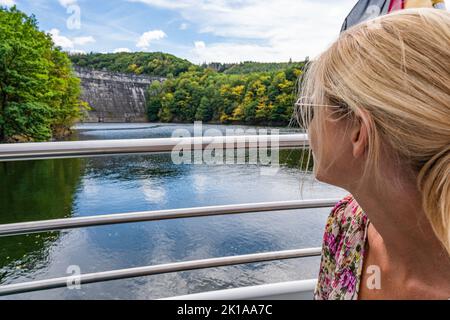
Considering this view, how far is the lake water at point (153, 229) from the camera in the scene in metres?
10.6

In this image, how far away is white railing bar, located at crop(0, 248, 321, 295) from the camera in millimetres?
1026

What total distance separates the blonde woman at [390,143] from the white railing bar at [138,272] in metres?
0.56

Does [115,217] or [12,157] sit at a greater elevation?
[12,157]

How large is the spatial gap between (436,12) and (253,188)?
16.5 meters

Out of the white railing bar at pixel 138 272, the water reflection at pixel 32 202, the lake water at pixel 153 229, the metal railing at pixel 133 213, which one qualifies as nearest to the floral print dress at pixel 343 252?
the metal railing at pixel 133 213

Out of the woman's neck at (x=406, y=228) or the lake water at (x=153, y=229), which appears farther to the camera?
the lake water at (x=153, y=229)

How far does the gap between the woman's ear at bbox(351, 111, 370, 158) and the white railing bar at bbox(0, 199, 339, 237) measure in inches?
23.5

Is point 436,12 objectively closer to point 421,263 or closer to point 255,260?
point 421,263

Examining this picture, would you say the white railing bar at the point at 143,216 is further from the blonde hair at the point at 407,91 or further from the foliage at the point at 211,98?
the foliage at the point at 211,98

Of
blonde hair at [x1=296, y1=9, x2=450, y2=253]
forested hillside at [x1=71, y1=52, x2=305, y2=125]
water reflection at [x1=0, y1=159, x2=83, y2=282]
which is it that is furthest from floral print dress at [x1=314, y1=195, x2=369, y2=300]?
water reflection at [x1=0, y1=159, x2=83, y2=282]

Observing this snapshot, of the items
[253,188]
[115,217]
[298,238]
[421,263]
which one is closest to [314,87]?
[421,263]

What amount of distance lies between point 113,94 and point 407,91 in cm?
2814

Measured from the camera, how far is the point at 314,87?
583 mm

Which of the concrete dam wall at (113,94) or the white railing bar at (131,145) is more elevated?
the concrete dam wall at (113,94)
